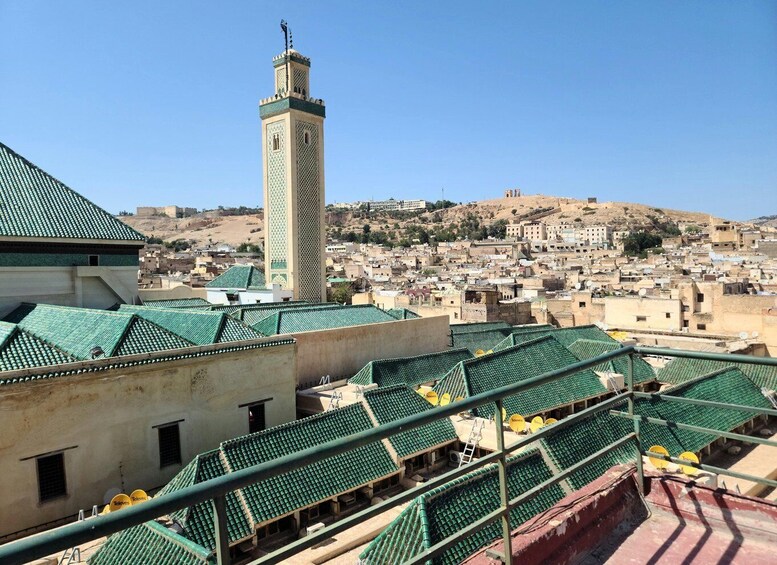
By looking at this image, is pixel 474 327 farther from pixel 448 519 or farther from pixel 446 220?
pixel 446 220

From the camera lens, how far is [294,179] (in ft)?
68.8

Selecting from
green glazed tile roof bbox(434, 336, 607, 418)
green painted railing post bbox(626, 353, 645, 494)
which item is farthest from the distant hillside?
green painted railing post bbox(626, 353, 645, 494)

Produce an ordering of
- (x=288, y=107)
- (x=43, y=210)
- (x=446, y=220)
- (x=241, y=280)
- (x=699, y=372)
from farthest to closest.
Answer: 1. (x=446, y=220)
2. (x=241, y=280)
3. (x=288, y=107)
4. (x=699, y=372)
5. (x=43, y=210)

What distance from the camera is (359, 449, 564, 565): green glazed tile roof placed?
5934 millimetres

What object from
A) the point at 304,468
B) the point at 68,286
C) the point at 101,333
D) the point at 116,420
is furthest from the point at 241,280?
the point at 304,468

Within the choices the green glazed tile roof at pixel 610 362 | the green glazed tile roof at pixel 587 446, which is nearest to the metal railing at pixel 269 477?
the green glazed tile roof at pixel 587 446

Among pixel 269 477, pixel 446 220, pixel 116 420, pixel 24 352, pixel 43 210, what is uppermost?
pixel 446 220

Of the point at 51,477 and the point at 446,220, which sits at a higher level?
the point at 446,220

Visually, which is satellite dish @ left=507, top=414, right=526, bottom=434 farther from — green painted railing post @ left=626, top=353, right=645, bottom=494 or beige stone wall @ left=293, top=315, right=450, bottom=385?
green painted railing post @ left=626, top=353, right=645, bottom=494

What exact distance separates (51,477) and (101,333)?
7.35 feet

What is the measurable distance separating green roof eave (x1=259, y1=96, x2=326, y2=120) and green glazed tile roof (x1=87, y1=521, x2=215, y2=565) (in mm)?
16713

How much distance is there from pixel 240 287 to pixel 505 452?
20.5 metres

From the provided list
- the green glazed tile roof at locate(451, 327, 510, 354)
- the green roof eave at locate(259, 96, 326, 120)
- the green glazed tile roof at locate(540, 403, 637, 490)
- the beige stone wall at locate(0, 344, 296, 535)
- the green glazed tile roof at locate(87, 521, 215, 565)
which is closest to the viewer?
the green glazed tile roof at locate(87, 521, 215, 565)

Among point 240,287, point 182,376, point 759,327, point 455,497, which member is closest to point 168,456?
point 182,376
